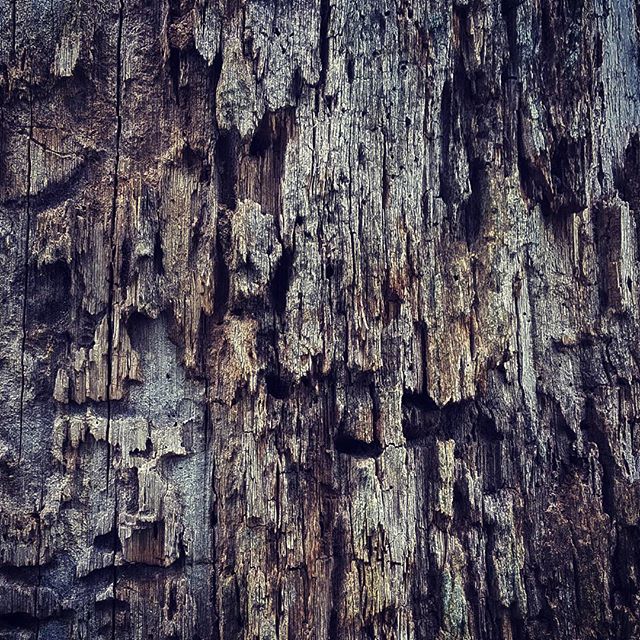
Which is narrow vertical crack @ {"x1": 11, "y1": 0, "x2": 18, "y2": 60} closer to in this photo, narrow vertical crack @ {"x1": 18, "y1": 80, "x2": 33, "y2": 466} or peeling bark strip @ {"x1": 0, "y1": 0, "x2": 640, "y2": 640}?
peeling bark strip @ {"x1": 0, "y1": 0, "x2": 640, "y2": 640}

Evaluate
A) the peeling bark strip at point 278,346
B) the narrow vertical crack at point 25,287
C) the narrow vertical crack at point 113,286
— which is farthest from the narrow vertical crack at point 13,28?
the narrow vertical crack at point 113,286

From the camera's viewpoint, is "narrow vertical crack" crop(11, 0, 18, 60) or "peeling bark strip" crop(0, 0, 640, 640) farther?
"narrow vertical crack" crop(11, 0, 18, 60)

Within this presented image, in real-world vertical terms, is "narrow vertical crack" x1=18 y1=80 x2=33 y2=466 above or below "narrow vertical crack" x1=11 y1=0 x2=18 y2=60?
below

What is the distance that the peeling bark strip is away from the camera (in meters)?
3.68

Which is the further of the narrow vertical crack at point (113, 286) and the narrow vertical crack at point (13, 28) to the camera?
the narrow vertical crack at point (13, 28)

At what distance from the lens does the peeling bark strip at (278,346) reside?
3682 mm

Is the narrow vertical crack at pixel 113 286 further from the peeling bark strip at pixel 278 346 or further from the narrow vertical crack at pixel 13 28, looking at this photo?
the narrow vertical crack at pixel 13 28

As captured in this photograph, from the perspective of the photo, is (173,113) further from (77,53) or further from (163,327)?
(163,327)

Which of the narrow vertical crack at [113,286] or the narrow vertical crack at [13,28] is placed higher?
the narrow vertical crack at [13,28]

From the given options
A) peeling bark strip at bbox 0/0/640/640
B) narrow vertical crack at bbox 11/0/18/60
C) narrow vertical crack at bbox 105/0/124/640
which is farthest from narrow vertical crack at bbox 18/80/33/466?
narrow vertical crack at bbox 105/0/124/640

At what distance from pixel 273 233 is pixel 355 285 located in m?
0.50

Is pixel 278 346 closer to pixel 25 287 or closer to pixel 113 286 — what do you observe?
pixel 113 286

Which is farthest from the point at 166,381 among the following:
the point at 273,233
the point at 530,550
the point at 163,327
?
the point at 530,550

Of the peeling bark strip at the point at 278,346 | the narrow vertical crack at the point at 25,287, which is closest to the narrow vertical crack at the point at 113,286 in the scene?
the peeling bark strip at the point at 278,346
